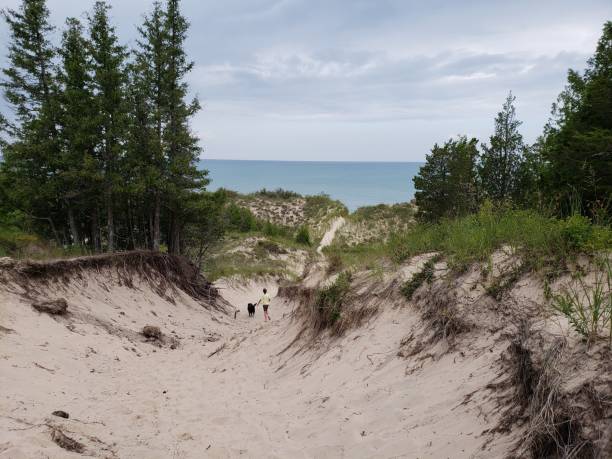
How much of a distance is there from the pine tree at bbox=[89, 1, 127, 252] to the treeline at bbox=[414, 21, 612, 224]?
53.3 feet

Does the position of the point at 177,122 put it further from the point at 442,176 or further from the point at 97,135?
the point at 442,176

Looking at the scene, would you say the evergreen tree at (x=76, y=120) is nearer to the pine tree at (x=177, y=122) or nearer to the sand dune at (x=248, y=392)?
the pine tree at (x=177, y=122)

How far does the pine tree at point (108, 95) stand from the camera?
1986cm

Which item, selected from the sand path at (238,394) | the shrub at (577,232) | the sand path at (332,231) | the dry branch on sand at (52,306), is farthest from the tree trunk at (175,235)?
the sand path at (332,231)

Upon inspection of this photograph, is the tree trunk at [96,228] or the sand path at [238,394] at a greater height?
the tree trunk at [96,228]

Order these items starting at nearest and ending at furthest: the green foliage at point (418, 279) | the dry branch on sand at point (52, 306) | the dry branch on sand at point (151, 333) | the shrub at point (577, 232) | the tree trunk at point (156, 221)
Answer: the shrub at point (577, 232) → the green foliage at point (418, 279) → the dry branch on sand at point (52, 306) → the dry branch on sand at point (151, 333) → the tree trunk at point (156, 221)

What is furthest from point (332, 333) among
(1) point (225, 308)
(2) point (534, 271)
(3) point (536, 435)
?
(1) point (225, 308)

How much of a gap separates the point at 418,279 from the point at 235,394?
4.16 m

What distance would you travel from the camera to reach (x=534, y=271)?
5.60 m

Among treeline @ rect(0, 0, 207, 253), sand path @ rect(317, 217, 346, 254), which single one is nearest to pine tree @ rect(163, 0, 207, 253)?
treeline @ rect(0, 0, 207, 253)

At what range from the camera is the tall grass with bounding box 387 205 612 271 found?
17.7 ft

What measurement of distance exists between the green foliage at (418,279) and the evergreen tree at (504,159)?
22.1 m

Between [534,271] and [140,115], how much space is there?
22.8 m

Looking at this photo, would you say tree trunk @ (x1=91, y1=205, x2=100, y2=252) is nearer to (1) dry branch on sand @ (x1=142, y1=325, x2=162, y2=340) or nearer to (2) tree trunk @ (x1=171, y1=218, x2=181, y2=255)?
(2) tree trunk @ (x1=171, y1=218, x2=181, y2=255)
